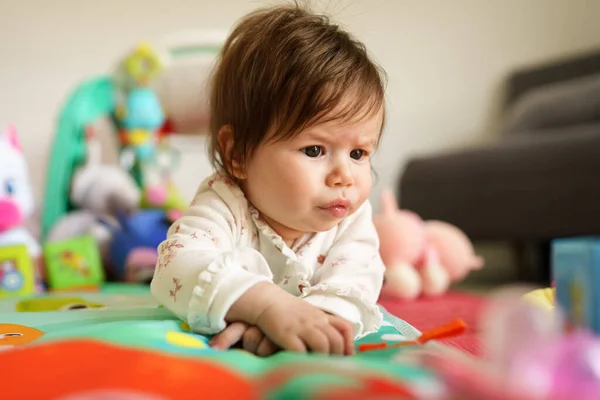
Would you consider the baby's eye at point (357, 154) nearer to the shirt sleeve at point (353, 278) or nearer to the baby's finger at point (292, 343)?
the shirt sleeve at point (353, 278)

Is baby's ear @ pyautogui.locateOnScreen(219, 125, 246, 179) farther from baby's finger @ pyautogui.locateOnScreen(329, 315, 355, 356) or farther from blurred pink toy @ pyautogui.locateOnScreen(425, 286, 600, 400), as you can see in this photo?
blurred pink toy @ pyautogui.locateOnScreen(425, 286, 600, 400)

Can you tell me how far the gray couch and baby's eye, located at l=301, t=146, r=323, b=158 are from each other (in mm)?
1303

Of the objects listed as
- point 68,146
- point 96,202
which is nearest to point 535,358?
point 96,202

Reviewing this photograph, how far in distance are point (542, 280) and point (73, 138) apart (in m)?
1.57

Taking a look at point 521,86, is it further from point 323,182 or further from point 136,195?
point 323,182

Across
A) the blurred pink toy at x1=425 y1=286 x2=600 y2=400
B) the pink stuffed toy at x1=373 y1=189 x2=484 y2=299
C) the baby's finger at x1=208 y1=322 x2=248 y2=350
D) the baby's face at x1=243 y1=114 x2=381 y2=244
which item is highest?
the baby's face at x1=243 y1=114 x2=381 y2=244

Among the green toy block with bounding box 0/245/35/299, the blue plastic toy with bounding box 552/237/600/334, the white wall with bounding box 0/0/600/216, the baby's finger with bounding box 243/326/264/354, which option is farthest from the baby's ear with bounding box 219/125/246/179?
the white wall with bounding box 0/0/600/216

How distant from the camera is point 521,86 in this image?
281cm

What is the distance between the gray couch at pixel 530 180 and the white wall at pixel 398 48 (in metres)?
0.40

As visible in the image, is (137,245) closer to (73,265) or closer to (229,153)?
(73,265)

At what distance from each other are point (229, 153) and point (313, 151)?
0.12 meters

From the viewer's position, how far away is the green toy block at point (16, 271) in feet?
4.29

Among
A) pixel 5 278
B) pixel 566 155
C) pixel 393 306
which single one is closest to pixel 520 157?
pixel 566 155

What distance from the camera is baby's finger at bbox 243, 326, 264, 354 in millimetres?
587
